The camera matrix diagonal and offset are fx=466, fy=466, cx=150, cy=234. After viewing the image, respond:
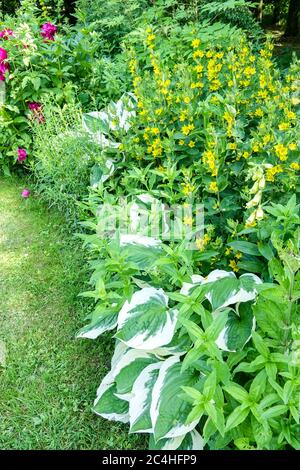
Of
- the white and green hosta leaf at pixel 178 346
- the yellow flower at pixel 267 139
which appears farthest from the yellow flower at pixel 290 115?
the white and green hosta leaf at pixel 178 346

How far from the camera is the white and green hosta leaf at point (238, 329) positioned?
6.28ft

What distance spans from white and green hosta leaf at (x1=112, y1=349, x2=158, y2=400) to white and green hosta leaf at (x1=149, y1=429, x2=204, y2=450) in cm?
25

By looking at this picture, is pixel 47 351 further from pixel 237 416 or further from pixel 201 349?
pixel 237 416

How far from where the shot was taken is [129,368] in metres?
2.14

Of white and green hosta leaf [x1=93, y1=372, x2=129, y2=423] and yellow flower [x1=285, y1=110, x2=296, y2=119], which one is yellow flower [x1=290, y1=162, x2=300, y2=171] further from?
white and green hosta leaf [x1=93, y1=372, x2=129, y2=423]

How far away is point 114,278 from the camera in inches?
96.6

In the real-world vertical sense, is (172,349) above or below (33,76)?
below

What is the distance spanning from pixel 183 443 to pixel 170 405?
0.65 feet

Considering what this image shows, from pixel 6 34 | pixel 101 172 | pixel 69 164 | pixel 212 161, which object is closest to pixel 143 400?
pixel 212 161

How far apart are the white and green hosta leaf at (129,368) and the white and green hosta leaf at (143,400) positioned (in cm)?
5

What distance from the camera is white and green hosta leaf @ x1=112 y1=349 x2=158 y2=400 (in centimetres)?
208

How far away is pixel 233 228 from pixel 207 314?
1.94 ft

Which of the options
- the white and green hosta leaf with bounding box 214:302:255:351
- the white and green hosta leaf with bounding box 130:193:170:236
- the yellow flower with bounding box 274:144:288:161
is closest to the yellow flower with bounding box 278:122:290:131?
the yellow flower with bounding box 274:144:288:161

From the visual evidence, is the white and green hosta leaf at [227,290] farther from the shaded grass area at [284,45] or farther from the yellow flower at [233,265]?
the shaded grass area at [284,45]
